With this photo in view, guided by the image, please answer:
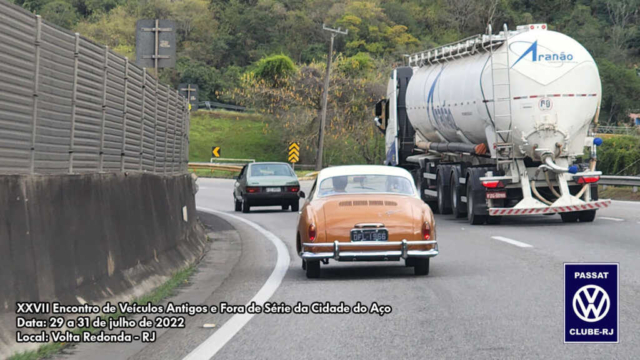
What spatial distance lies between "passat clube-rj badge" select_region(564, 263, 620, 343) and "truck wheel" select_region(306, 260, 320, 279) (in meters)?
6.49

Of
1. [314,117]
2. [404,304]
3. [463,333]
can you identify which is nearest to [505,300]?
[404,304]

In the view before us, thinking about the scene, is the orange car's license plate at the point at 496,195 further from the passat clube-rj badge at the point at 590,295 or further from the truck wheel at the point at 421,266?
the passat clube-rj badge at the point at 590,295

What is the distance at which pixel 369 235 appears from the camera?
12.9 meters

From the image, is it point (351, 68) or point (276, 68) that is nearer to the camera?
point (351, 68)

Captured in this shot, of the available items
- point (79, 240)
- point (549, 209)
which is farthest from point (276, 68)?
point (79, 240)

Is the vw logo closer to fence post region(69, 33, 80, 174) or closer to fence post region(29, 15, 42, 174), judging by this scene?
fence post region(29, 15, 42, 174)

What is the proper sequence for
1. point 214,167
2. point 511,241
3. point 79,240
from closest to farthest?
point 79,240 → point 511,241 → point 214,167

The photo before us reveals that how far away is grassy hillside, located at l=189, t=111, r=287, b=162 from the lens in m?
90.6

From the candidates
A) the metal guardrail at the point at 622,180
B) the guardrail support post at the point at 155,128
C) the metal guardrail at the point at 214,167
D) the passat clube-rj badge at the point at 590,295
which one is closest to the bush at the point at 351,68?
the metal guardrail at the point at 214,167

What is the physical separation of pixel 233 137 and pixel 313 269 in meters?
82.7

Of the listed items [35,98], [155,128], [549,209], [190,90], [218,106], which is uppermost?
[218,106]

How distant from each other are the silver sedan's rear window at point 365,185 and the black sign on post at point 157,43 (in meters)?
7.97

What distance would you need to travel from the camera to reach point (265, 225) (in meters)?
24.7

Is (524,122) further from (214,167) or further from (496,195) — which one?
(214,167)
